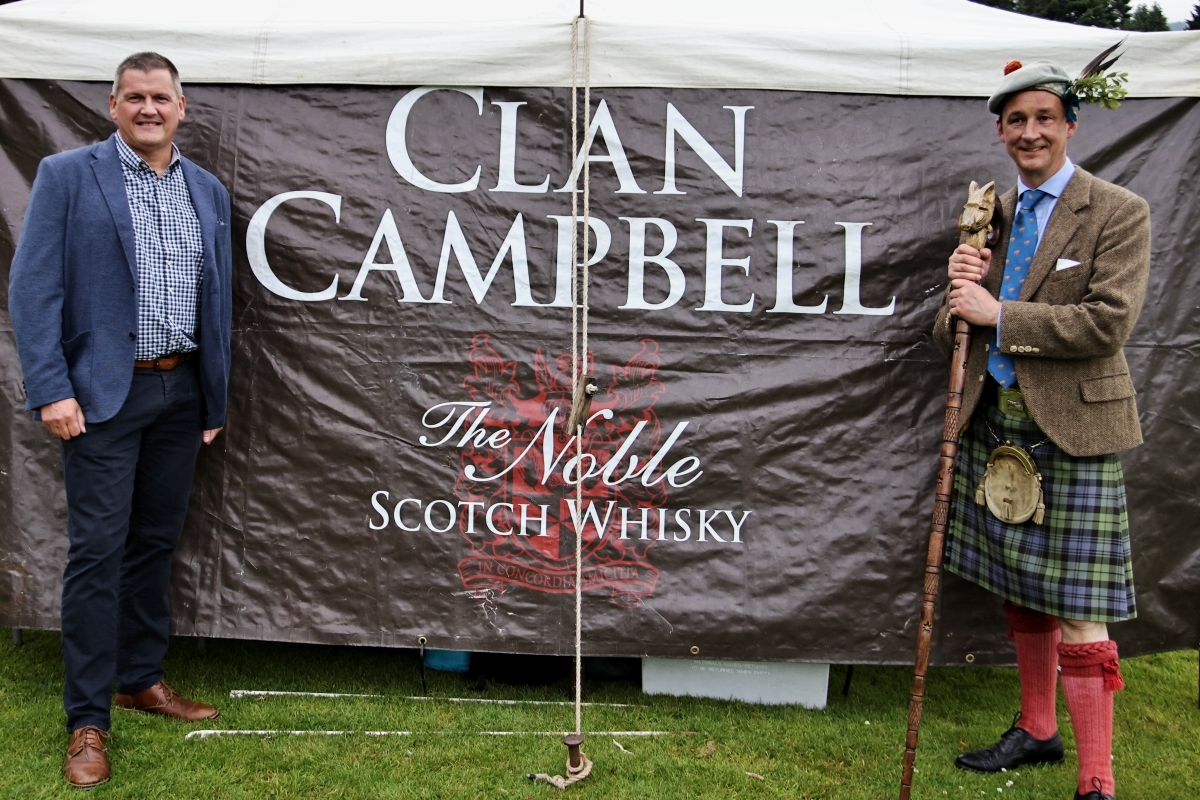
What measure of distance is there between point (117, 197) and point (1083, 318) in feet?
8.49

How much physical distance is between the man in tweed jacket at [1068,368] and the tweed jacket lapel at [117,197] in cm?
227

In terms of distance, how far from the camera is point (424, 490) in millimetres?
3090

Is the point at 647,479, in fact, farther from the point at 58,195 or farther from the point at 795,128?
the point at 58,195

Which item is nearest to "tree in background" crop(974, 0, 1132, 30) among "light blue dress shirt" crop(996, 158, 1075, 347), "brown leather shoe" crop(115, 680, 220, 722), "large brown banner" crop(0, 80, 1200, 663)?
"large brown banner" crop(0, 80, 1200, 663)

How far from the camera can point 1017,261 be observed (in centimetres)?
263

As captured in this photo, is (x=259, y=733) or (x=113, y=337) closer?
(x=113, y=337)

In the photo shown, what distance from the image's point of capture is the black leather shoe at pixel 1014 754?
2760mm

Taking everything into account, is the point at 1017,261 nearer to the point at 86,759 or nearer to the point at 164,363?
the point at 164,363

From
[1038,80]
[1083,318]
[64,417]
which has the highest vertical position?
[1038,80]

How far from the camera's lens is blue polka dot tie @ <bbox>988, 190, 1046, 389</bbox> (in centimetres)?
260

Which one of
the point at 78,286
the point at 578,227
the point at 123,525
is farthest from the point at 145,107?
the point at 578,227

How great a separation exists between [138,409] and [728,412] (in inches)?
69.1

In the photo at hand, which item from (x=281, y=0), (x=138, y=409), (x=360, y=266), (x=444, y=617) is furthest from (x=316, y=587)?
(x=281, y=0)

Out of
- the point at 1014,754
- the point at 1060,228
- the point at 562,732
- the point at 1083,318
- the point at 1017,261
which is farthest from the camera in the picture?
the point at 562,732
